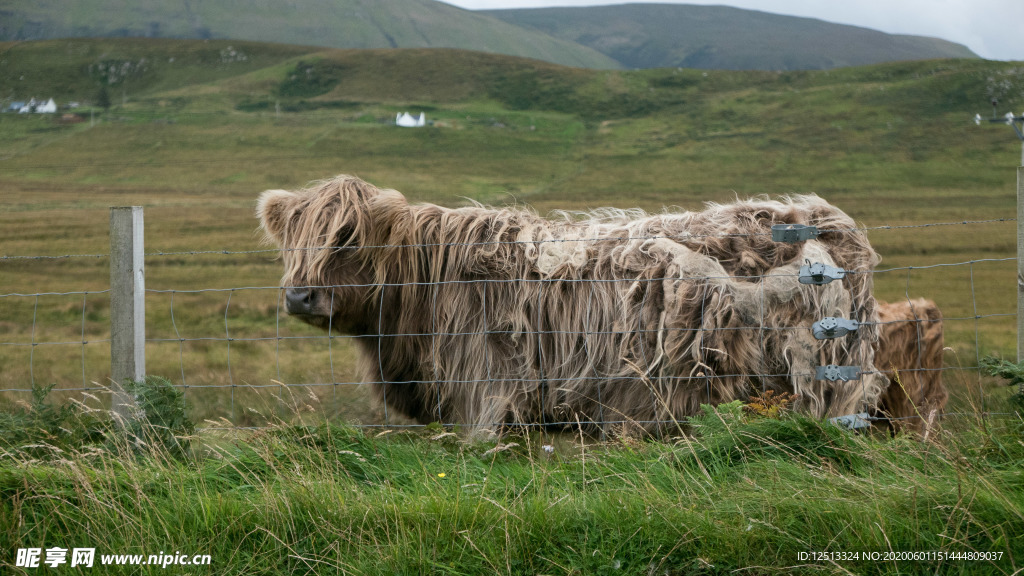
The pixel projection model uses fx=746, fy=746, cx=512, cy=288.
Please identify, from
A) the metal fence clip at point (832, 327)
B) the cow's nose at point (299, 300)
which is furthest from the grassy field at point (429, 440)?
the metal fence clip at point (832, 327)

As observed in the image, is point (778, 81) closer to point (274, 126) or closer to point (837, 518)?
point (274, 126)

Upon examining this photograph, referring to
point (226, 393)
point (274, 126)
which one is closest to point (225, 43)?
point (274, 126)

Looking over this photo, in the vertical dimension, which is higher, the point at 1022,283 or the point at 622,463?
the point at 1022,283

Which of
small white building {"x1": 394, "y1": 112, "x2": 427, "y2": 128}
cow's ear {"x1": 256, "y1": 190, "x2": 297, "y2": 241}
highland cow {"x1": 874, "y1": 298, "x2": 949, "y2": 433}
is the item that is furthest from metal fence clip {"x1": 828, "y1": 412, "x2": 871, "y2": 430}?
A: small white building {"x1": 394, "y1": 112, "x2": 427, "y2": 128}

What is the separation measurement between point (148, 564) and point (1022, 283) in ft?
15.8

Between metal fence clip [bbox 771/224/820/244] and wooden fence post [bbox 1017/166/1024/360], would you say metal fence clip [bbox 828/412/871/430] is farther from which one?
metal fence clip [bbox 771/224/820/244]

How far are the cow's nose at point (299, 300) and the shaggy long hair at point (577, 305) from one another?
0.9 inches

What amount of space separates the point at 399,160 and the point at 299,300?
70.3 metres

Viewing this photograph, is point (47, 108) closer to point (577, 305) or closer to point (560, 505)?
point (577, 305)

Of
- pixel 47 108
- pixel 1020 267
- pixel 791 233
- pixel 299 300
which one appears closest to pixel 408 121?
pixel 47 108

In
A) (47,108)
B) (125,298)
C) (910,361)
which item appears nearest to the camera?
(125,298)

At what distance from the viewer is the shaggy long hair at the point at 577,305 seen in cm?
509

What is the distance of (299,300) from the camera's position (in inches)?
204

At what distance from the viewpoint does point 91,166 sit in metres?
72.3
